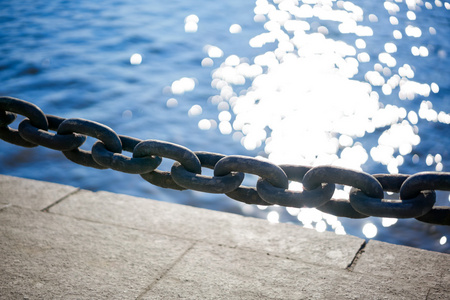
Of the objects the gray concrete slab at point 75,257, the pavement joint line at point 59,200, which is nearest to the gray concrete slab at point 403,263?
the gray concrete slab at point 75,257

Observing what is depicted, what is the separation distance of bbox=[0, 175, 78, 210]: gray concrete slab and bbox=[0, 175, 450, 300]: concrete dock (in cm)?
1

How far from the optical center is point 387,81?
6922 mm

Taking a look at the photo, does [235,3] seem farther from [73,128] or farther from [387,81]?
[73,128]

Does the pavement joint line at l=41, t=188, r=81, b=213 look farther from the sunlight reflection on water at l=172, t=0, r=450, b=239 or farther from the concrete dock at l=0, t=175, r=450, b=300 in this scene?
the sunlight reflection on water at l=172, t=0, r=450, b=239

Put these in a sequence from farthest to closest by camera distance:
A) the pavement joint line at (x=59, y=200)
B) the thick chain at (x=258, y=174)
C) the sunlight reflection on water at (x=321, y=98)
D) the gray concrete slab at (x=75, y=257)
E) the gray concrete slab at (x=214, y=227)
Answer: the sunlight reflection on water at (x=321, y=98), the pavement joint line at (x=59, y=200), the gray concrete slab at (x=214, y=227), the gray concrete slab at (x=75, y=257), the thick chain at (x=258, y=174)

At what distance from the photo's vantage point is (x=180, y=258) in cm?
261

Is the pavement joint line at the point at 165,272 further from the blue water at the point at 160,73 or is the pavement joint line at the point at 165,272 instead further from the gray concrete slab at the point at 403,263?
the blue water at the point at 160,73

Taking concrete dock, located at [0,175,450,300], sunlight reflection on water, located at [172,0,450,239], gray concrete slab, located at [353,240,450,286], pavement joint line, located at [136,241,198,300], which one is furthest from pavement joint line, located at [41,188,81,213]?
gray concrete slab, located at [353,240,450,286]

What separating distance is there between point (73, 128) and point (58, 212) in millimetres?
1114

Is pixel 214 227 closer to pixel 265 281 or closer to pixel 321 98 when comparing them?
pixel 265 281

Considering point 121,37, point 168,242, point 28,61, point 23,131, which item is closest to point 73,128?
point 23,131

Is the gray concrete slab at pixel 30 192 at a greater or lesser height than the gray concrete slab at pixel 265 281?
lesser

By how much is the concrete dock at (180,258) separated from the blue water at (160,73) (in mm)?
1282

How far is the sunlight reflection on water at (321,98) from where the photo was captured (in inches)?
202
